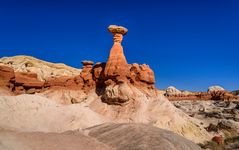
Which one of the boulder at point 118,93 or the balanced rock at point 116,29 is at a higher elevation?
the balanced rock at point 116,29

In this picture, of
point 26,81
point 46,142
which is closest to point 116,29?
point 26,81

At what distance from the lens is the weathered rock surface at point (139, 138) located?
11.0 meters

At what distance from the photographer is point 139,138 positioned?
460 inches

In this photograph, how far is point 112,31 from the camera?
22.4 metres

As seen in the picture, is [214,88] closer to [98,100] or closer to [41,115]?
[98,100]

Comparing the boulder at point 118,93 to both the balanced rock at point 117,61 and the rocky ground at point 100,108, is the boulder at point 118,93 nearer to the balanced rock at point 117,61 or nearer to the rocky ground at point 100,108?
the rocky ground at point 100,108

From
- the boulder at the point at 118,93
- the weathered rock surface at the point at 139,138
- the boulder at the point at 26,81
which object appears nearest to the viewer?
the weathered rock surface at the point at 139,138

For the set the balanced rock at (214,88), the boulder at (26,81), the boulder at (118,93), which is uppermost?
the balanced rock at (214,88)

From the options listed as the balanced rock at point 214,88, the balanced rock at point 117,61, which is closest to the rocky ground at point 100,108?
the balanced rock at point 117,61

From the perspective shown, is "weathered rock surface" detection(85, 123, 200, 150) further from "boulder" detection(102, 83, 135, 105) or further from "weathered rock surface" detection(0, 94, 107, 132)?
"boulder" detection(102, 83, 135, 105)

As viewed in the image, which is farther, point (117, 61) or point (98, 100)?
point (98, 100)

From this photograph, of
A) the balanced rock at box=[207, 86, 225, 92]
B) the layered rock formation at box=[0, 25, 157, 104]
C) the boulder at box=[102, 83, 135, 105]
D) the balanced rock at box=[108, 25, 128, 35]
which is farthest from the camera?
the balanced rock at box=[207, 86, 225, 92]

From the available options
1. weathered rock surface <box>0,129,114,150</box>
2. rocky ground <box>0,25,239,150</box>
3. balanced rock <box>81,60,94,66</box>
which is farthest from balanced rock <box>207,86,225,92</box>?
weathered rock surface <box>0,129,114,150</box>

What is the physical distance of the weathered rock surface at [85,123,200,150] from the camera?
11.0m
